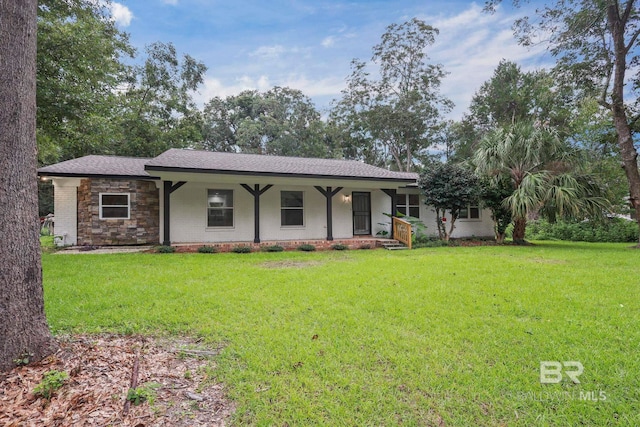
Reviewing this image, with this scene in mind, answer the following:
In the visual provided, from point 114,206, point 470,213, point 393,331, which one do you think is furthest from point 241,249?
point 470,213

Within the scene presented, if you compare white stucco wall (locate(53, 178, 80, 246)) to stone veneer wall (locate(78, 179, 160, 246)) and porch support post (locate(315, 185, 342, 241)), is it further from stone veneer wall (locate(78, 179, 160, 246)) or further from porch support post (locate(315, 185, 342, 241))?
porch support post (locate(315, 185, 342, 241))

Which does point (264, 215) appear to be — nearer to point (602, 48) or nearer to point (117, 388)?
point (117, 388)

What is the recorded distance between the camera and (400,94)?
87.8ft

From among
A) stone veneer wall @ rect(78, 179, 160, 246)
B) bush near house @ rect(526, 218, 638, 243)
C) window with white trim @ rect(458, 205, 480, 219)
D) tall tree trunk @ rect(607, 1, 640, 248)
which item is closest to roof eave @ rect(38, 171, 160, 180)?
stone veneer wall @ rect(78, 179, 160, 246)

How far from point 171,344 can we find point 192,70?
24575 mm

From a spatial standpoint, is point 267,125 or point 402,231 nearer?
point 402,231

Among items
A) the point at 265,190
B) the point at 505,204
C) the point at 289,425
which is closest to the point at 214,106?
the point at 265,190

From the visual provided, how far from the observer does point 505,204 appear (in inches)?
474

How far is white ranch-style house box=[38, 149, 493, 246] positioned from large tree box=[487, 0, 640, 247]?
757 cm

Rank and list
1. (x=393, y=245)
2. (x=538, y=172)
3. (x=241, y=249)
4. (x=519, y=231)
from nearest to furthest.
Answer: (x=241, y=249)
(x=538, y=172)
(x=393, y=245)
(x=519, y=231)

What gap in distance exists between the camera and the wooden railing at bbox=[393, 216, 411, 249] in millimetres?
12133

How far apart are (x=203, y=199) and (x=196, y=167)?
2097 millimetres

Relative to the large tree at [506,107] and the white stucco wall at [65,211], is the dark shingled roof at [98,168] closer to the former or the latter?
the white stucco wall at [65,211]

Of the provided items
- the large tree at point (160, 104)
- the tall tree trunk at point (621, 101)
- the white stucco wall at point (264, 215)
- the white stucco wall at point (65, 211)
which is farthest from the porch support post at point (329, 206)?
the large tree at point (160, 104)
